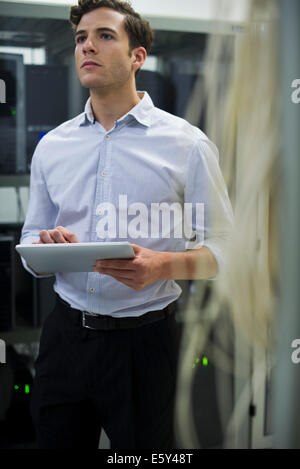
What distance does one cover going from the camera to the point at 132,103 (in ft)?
4.00

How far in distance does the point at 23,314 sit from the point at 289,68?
1191 mm

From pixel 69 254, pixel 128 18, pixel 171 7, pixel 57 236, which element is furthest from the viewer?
pixel 171 7

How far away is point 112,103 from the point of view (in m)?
1.21

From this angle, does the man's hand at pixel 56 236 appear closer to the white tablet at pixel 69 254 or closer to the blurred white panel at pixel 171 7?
the white tablet at pixel 69 254

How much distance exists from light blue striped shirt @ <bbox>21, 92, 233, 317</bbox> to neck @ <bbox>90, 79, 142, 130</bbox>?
22 millimetres

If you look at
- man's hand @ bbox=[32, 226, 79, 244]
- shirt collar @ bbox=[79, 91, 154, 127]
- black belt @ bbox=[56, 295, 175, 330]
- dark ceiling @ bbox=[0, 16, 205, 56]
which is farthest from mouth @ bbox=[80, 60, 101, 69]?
black belt @ bbox=[56, 295, 175, 330]

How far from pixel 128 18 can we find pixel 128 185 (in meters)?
0.38

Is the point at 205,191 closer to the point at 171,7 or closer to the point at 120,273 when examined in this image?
the point at 120,273

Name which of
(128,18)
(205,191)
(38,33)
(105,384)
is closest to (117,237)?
(205,191)

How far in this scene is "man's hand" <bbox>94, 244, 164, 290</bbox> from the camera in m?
1.01

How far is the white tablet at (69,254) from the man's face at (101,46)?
0.43m

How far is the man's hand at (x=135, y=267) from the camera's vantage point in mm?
1014

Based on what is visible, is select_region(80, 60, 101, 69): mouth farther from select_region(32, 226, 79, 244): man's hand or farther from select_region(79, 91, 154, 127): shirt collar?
select_region(32, 226, 79, 244): man's hand
